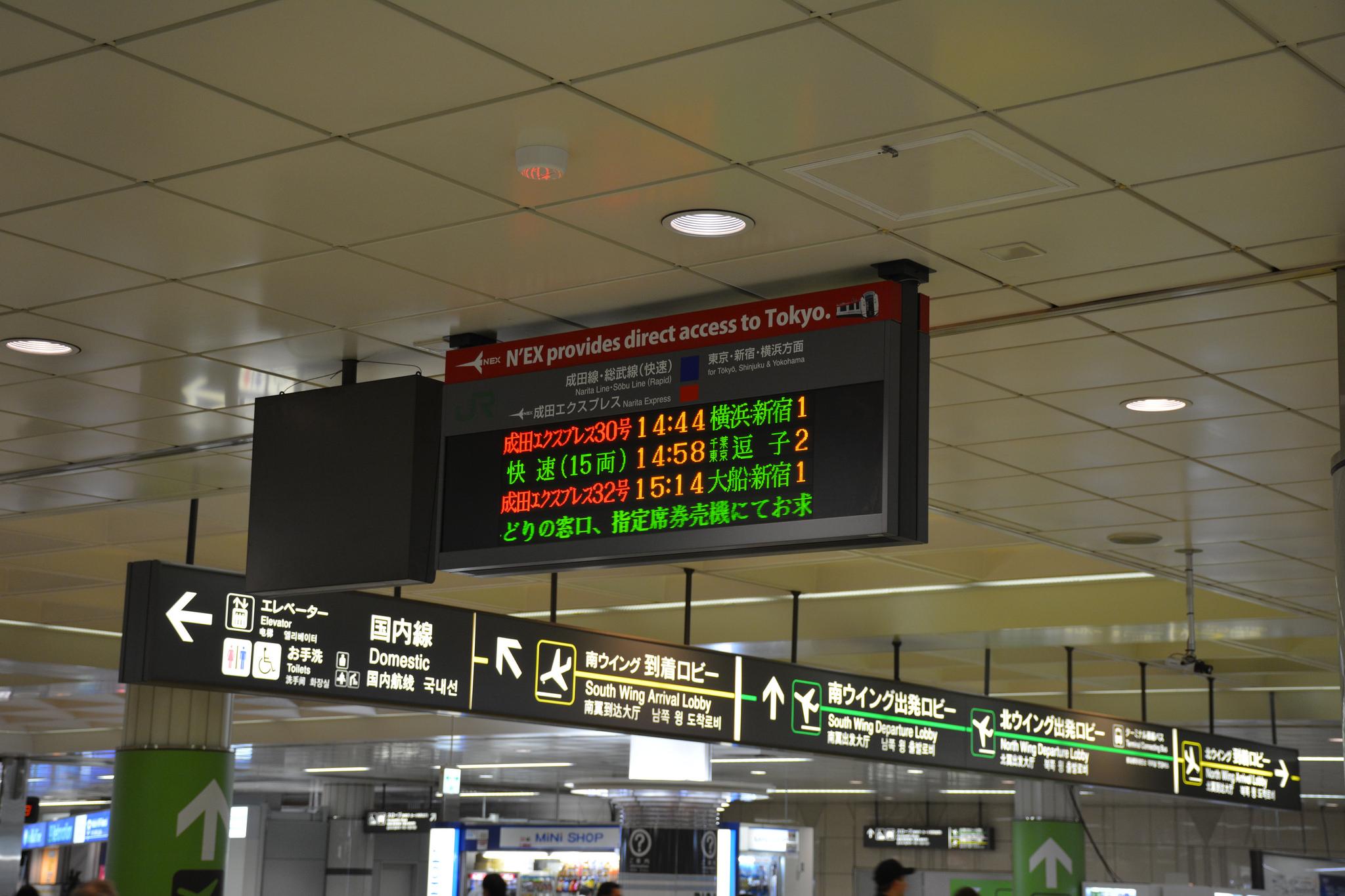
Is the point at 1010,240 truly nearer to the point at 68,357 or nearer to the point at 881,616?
the point at 68,357

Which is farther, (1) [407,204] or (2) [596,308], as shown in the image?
(2) [596,308]

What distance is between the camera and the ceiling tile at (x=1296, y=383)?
634 centimetres

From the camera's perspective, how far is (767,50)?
4.00 m

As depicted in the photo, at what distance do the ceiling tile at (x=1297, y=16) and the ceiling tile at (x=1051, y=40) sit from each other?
47 mm

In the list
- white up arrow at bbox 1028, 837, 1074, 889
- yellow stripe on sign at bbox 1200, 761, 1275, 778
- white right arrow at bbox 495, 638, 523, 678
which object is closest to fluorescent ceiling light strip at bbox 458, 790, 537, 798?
white up arrow at bbox 1028, 837, 1074, 889

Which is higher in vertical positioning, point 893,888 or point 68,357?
point 68,357

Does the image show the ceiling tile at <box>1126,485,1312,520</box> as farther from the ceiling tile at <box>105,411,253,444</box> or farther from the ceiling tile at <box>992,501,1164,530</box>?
the ceiling tile at <box>105,411,253,444</box>

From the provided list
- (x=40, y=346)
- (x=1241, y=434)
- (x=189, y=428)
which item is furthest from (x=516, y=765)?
(x=40, y=346)

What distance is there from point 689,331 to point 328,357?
1757 mm

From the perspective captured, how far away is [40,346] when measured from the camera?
649cm

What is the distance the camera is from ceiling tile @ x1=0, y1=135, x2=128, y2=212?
4.75 m

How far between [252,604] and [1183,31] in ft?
16.1

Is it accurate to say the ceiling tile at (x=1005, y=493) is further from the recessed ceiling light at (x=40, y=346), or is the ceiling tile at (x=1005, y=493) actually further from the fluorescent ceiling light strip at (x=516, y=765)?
the fluorescent ceiling light strip at (x=516, y=765)

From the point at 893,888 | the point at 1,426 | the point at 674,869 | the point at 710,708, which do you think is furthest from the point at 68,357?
the point at 674,869
